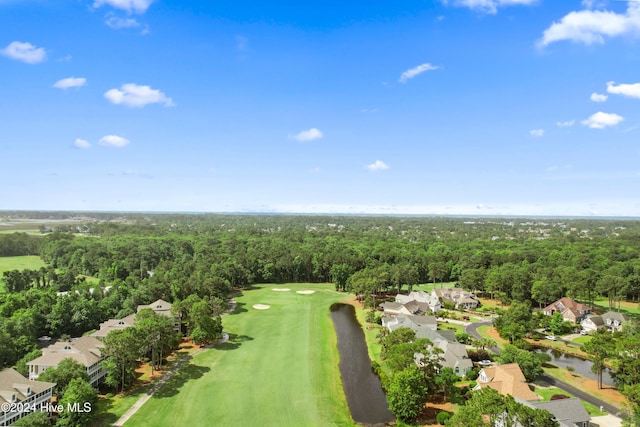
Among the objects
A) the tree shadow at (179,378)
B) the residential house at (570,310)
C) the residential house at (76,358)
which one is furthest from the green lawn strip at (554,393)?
the residential house at (76,358)

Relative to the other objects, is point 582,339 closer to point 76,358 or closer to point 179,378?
point 179,378

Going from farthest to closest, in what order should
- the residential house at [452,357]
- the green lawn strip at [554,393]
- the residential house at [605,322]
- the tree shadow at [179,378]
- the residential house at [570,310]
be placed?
the residential house at [570,310] < the residential house at [605,322] < the residential house at [452,357] < the tree shadow at [179,378] < the green lawn strip at [554,393]

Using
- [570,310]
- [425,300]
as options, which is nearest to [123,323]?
[425,300]

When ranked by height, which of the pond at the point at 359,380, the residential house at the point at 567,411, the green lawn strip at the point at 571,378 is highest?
the residential house at the point at 567,411

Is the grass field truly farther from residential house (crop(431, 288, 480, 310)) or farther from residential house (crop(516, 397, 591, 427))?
residential house (crop(516, 397, 591, 427))

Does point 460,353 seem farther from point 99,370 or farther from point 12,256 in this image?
point 12,256

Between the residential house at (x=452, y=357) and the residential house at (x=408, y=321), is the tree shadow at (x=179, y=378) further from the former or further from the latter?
the residential house at (x=408, y=321)
